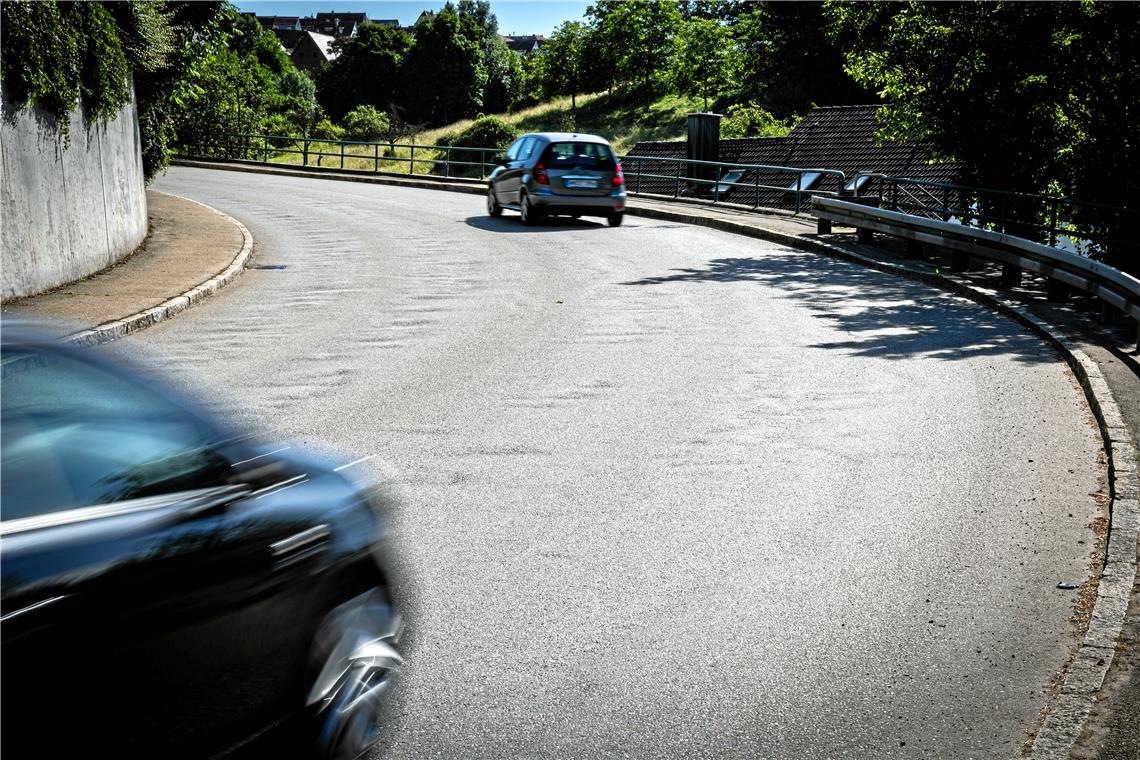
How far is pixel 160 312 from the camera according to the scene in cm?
1227

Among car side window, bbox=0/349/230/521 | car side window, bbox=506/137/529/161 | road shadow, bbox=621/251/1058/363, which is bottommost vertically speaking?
road shadow, bbox=621/251/1058/363

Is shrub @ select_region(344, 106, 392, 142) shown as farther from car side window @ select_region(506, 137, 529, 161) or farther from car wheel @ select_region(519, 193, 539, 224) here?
car wheel @ select_region(519, 193, 539, 224)

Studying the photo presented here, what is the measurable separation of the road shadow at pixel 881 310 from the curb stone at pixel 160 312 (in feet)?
17.1

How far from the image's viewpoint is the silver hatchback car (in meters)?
24.1

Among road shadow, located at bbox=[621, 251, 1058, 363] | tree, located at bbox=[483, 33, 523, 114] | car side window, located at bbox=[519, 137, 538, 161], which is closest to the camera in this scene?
road shadow, located at bbox=[621, 251, 1058, 363]

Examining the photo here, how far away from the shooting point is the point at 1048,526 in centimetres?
614

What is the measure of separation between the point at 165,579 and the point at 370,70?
365ft

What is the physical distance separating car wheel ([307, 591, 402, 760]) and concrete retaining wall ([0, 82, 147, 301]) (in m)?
9.80

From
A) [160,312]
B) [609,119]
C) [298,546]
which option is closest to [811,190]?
[160,312]

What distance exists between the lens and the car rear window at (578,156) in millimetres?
24156

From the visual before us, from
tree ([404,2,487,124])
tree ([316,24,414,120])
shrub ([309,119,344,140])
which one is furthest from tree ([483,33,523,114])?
shrub ([309,119,344,140])

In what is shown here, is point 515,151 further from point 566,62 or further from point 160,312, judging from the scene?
point 566,62

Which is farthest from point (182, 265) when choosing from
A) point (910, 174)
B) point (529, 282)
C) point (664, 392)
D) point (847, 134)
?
point (847, 134)

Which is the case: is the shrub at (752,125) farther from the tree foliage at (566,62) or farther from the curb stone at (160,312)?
the curb stone at (160,312)
